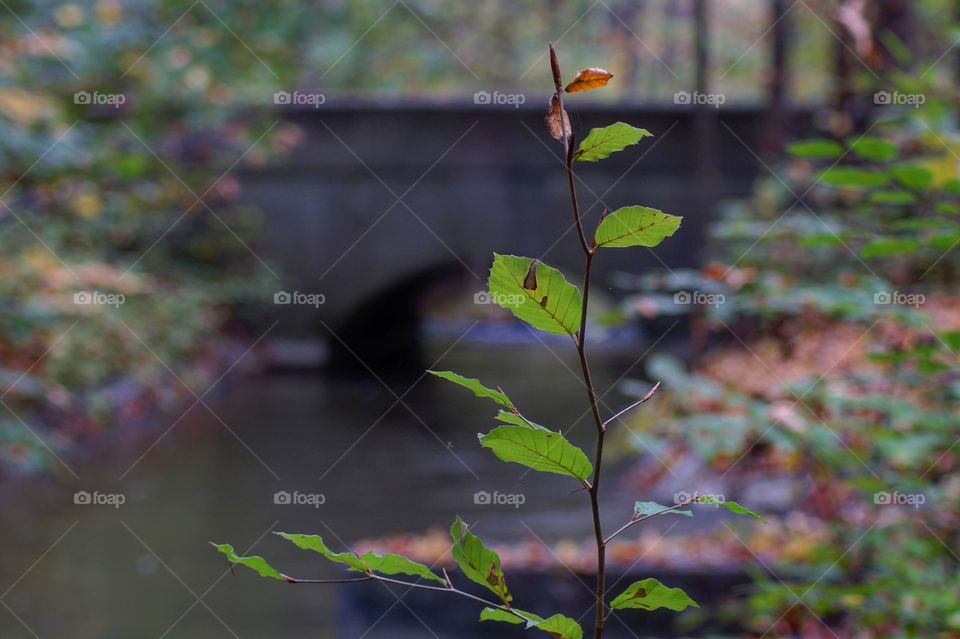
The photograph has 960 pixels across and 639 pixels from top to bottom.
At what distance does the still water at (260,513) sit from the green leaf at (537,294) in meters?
1.47

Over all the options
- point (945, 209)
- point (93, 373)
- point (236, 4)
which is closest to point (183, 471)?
point (93, 373)

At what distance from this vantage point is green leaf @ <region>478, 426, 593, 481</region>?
20.8 inches

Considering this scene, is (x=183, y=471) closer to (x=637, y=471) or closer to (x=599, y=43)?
(x=637, y=471)

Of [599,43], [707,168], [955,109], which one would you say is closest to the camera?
[955,109]

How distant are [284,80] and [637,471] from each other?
4.00 meters

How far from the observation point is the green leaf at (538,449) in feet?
1.74

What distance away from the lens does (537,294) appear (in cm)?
53

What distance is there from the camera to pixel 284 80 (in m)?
6.80
